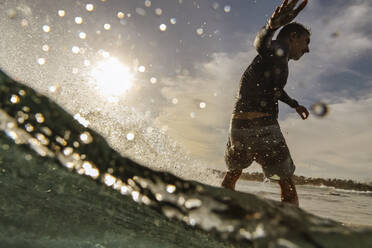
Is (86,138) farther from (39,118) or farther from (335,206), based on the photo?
(335,206)

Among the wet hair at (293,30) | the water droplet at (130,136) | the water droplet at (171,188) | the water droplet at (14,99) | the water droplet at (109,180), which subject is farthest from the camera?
the water droplet at (130,136)

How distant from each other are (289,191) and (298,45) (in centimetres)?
159

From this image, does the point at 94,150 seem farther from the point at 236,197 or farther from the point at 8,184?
the point at 236,197

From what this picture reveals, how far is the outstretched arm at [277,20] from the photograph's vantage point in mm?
2766

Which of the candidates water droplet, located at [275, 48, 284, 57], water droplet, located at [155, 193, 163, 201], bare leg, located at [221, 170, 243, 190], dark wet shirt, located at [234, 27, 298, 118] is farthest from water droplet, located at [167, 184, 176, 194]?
water droplet, located at [275, 48, 284, 57]

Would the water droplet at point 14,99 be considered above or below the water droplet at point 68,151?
above

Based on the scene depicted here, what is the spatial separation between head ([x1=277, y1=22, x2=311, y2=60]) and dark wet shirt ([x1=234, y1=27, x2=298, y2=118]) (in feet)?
0.49

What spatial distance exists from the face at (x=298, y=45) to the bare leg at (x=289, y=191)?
4.50 ft

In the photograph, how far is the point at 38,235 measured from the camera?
196 cm

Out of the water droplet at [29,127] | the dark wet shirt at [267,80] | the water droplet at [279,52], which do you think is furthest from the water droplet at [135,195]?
the water droplet at [279,52]

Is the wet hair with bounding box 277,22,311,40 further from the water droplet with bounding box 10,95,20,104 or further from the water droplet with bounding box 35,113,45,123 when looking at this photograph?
the water droplet with bounding box 10,95,20,104

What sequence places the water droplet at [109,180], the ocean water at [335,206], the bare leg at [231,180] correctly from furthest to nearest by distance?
the ocean water at [335,206]
the bare leg at [231,180]
the water droplet at [109,180]

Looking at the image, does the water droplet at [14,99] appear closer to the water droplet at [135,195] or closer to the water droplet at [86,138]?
the water droplet at [86,138]

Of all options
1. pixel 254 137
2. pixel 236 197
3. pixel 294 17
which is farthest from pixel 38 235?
pixel 294 17
